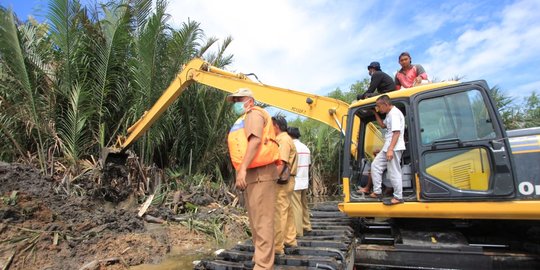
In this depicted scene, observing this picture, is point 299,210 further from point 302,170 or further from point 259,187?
point 259,187

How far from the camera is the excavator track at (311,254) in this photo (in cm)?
376

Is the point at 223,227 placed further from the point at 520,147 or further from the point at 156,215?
the point at 520,147

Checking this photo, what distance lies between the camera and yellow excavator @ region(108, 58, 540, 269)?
4.14 metres

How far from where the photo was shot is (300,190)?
219 inches

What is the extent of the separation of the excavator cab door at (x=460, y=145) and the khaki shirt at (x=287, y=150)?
4.84 ft

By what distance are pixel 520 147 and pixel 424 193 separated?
1.28m

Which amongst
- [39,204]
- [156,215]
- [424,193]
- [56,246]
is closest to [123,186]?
[156,215]

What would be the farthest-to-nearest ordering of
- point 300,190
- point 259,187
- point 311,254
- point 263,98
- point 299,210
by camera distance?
1. point 263,98
2. point 300,190
3. point 299,210
4. point 311,254
5. point 259,187

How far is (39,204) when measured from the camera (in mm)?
6562

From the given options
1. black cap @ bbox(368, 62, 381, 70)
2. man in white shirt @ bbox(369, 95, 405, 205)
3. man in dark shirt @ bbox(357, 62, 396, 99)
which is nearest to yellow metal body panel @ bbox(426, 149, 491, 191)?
man in white shirt @ bbox(369, 95, 405, 205)

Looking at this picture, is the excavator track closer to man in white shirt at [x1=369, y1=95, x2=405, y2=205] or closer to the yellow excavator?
the yellow excavator

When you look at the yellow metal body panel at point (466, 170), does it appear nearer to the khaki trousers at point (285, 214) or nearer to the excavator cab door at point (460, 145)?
the excavator cab door at point (460, 145)

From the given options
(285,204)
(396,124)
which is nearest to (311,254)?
(285,204)

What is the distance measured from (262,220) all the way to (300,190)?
218 cm
